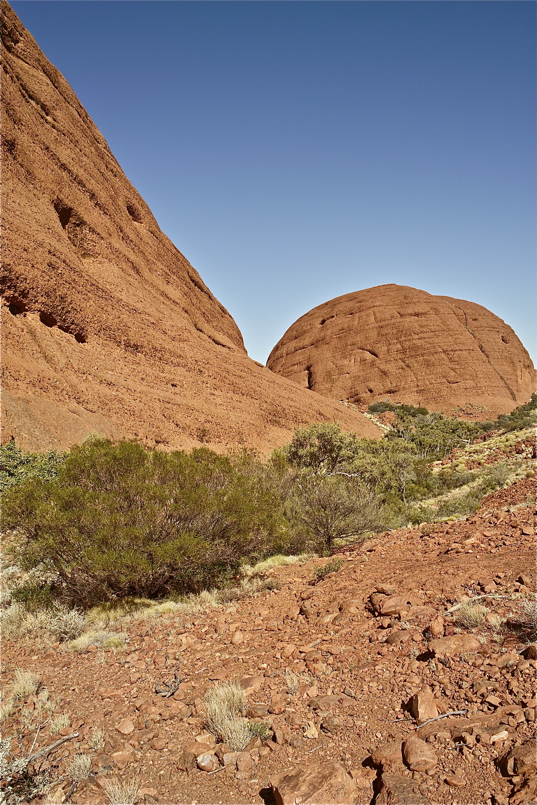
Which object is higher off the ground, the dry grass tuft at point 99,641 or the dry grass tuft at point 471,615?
the dry grass tuft at point 471,615

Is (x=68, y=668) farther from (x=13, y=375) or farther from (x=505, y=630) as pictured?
(x=13, y=375)

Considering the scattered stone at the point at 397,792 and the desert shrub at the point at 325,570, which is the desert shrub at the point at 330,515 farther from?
the scattered stone at the point at 397,792

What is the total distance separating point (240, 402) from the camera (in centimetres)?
2709

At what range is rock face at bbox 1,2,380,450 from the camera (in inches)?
715

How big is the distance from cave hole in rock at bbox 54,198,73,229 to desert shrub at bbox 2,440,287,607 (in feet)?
68.9

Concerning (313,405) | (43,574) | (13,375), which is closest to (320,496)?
(43,574)

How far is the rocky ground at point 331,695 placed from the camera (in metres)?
2.42

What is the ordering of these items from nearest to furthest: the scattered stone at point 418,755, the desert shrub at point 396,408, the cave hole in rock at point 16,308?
the scattered stone at point 418,755 < the cave hole in rock at point 16,308 < the desert shrub at point 396,408

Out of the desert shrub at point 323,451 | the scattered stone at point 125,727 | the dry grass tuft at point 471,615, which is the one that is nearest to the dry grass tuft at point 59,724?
the scattered stone at point 125,727

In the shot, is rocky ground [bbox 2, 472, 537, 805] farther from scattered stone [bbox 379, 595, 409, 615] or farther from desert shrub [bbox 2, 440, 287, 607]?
desert shrub [bbox 2, 440, 287, 607]

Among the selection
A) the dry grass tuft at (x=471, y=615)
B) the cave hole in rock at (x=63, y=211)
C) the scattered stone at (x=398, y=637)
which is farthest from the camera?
the cave hole in rock at (x=63, y=211)

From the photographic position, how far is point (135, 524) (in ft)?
22.9

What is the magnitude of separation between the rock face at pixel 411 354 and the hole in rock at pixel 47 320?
45.6 meters

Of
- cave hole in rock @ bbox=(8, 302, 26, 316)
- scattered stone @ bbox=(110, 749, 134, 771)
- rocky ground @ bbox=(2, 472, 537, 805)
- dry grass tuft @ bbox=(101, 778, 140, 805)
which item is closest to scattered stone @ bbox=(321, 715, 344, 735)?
rocky ground @ bbox=(2, 472, 537, 805)
